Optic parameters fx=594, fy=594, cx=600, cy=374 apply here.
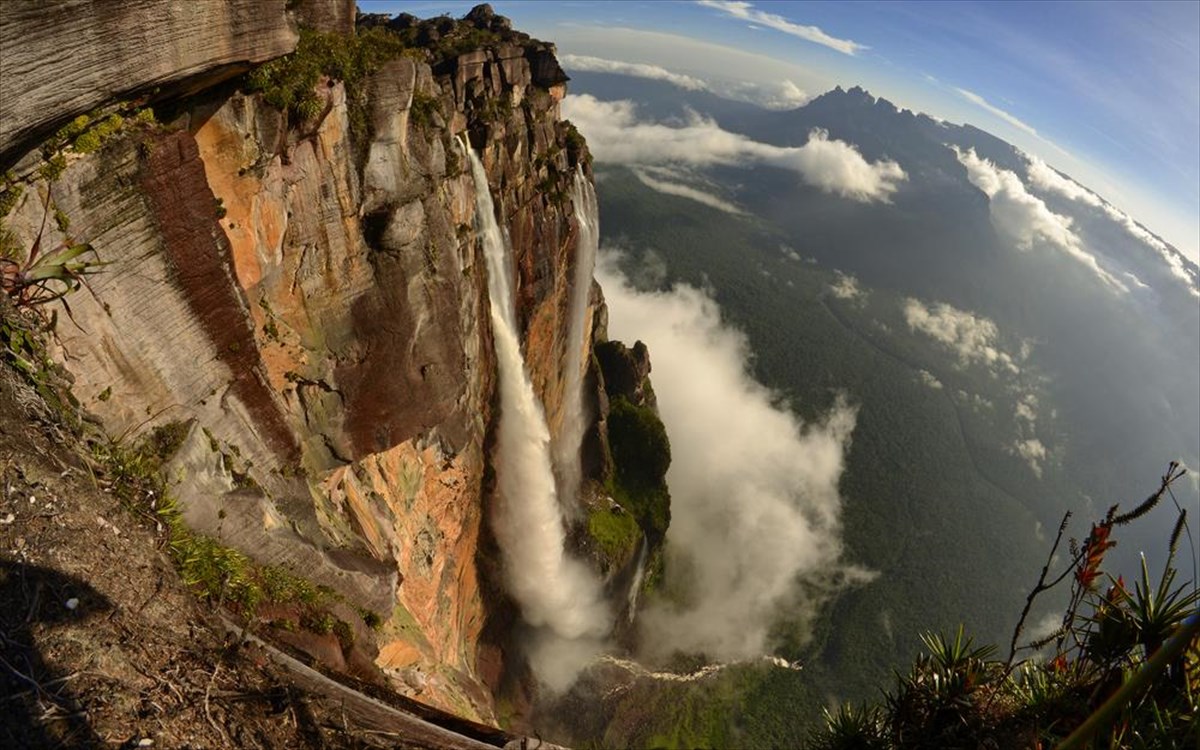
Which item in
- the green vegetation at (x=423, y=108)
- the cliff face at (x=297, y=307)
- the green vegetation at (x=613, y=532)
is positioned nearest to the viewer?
the cliff face at (x=297, y=307)

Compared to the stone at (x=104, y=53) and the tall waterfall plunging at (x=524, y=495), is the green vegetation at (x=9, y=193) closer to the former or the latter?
the stone at (x=104, y=53)

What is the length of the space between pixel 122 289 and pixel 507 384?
27257mm

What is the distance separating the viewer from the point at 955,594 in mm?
122625

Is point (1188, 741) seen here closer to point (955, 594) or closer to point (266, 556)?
point (266, 556)

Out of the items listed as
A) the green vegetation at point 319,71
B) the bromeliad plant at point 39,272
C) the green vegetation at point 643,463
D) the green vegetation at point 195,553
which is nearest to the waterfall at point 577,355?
the green vegetation at point 643,463

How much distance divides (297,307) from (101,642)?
39.5 ft

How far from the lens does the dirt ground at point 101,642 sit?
520cm

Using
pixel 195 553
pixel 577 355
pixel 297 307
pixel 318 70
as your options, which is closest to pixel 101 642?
pixel 195 553

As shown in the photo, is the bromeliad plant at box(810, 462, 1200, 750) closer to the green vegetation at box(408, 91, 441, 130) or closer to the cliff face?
the cliff face

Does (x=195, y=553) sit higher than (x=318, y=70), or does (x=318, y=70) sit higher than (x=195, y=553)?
(x=318, y=70)

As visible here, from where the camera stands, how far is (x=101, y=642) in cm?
576

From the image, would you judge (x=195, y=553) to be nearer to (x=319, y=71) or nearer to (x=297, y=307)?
(x=297, y=307)

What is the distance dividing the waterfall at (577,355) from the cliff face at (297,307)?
48.9 feet

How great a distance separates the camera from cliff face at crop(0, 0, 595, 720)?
962cm
